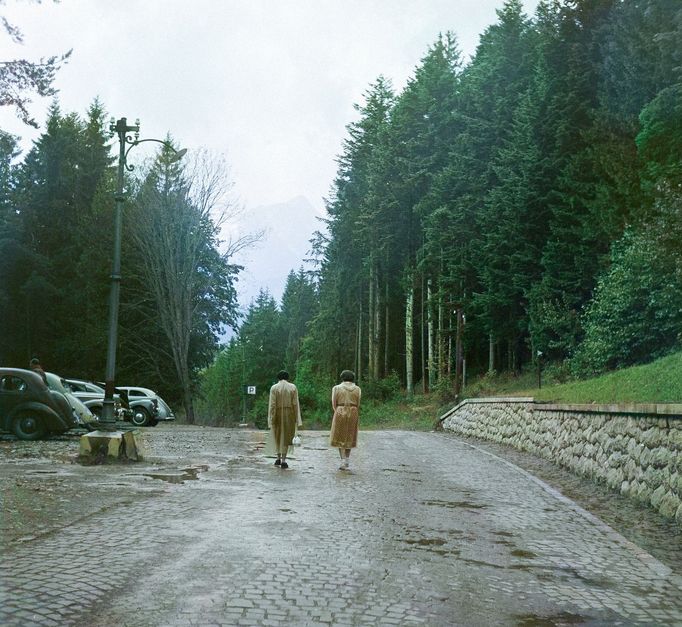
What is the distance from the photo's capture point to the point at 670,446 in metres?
9.86

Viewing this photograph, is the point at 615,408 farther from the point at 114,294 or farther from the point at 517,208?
the point at 517,208

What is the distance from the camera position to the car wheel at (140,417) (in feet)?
107

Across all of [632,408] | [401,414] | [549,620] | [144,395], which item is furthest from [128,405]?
[549,620]

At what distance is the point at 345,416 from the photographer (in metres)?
14.9

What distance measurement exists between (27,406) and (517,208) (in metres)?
25.0

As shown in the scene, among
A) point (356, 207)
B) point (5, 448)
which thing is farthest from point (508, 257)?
point (5, 448)

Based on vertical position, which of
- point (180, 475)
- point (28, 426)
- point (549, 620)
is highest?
point (28, 426)

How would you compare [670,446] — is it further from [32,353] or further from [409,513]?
[32,353]

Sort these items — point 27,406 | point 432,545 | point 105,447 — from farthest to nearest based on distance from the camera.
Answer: point 27,406 < point 105,447 < point 432,545

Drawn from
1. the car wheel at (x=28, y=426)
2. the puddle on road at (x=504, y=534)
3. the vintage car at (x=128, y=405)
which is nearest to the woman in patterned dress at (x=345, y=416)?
the puddle on road at (x=504, y=534)

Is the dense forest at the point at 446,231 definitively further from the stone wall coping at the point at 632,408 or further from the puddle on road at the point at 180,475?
the puddle on road at the point at 180,475

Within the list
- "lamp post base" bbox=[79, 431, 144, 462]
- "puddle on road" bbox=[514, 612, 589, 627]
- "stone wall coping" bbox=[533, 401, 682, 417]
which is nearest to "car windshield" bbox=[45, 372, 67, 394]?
"lamp post base" bbox=[79, 431, 144, 462]

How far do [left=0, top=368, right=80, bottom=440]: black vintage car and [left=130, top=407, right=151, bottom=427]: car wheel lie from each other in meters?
12.5

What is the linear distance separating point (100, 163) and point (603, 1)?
3340 cm
